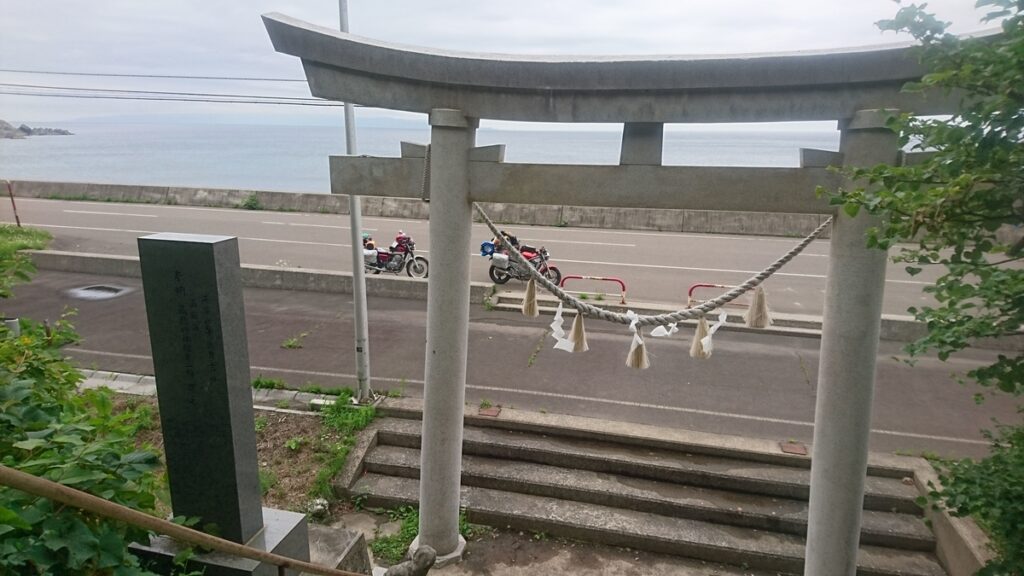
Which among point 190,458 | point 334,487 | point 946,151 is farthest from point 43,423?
point 334,487

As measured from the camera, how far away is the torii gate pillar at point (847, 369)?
3832mm

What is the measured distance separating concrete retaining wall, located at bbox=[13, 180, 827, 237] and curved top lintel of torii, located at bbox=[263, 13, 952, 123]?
1095cm

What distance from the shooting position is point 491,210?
1859 cm

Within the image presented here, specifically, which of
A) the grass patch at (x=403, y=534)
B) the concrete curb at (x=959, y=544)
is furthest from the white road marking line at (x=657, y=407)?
the grass patch at (x=403, y=534)

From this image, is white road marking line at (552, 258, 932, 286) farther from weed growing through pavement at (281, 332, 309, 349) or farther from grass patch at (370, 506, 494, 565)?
grass patch at (370, 506, 494, 565)

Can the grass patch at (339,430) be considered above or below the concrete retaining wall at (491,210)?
below

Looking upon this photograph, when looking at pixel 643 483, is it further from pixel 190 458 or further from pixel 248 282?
pixel 248 282

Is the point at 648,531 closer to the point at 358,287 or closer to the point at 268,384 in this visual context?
the point at 358,287

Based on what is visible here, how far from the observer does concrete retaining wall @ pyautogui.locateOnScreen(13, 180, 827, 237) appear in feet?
57.6

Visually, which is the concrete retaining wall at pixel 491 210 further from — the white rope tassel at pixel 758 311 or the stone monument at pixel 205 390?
the stone monument at pixel 205 390

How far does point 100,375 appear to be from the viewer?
8.20m

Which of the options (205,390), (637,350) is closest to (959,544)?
(637,350)

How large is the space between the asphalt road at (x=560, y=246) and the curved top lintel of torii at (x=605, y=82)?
7.51 metres

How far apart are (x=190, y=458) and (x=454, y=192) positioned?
254 centimetres
